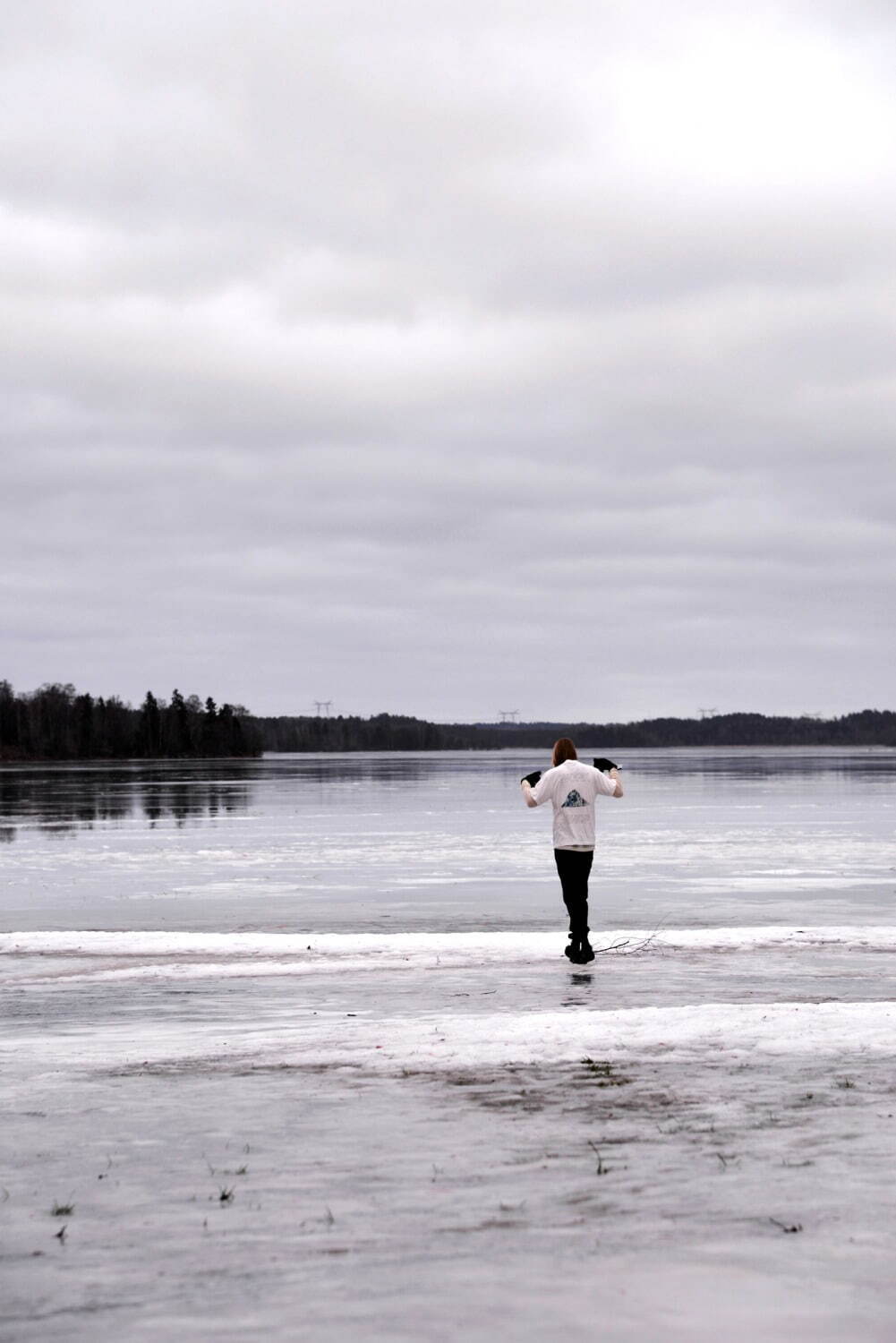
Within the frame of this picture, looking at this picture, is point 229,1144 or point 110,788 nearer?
point 229,1144

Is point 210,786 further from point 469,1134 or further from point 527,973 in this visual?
point 469,1134

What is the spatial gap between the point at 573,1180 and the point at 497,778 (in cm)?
8191

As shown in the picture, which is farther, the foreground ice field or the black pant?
the black pant

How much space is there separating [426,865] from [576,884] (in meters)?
13.2

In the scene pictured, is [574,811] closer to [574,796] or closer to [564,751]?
[574,796]

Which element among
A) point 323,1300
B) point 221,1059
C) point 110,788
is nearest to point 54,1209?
point 323,1300

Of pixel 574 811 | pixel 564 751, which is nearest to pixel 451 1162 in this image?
pixel 574 811

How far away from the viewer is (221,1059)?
870cm

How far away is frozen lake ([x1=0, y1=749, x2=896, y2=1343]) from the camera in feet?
15.4

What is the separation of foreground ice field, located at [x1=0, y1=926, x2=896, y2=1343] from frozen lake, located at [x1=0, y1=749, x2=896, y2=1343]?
2 centimetres

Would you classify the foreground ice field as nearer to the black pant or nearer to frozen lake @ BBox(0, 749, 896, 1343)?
frozen lake @ BBox(0, 749, 896, 1343)

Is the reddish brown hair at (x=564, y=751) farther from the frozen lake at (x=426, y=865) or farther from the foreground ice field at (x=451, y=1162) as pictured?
the frozen lake at (x=426, y=865)

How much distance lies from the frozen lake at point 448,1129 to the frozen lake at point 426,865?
23.6 inches

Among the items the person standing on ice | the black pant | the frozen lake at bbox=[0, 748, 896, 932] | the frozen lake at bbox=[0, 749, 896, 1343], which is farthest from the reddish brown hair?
the frozen lake at bbox=[0, 748, 896, 932]
